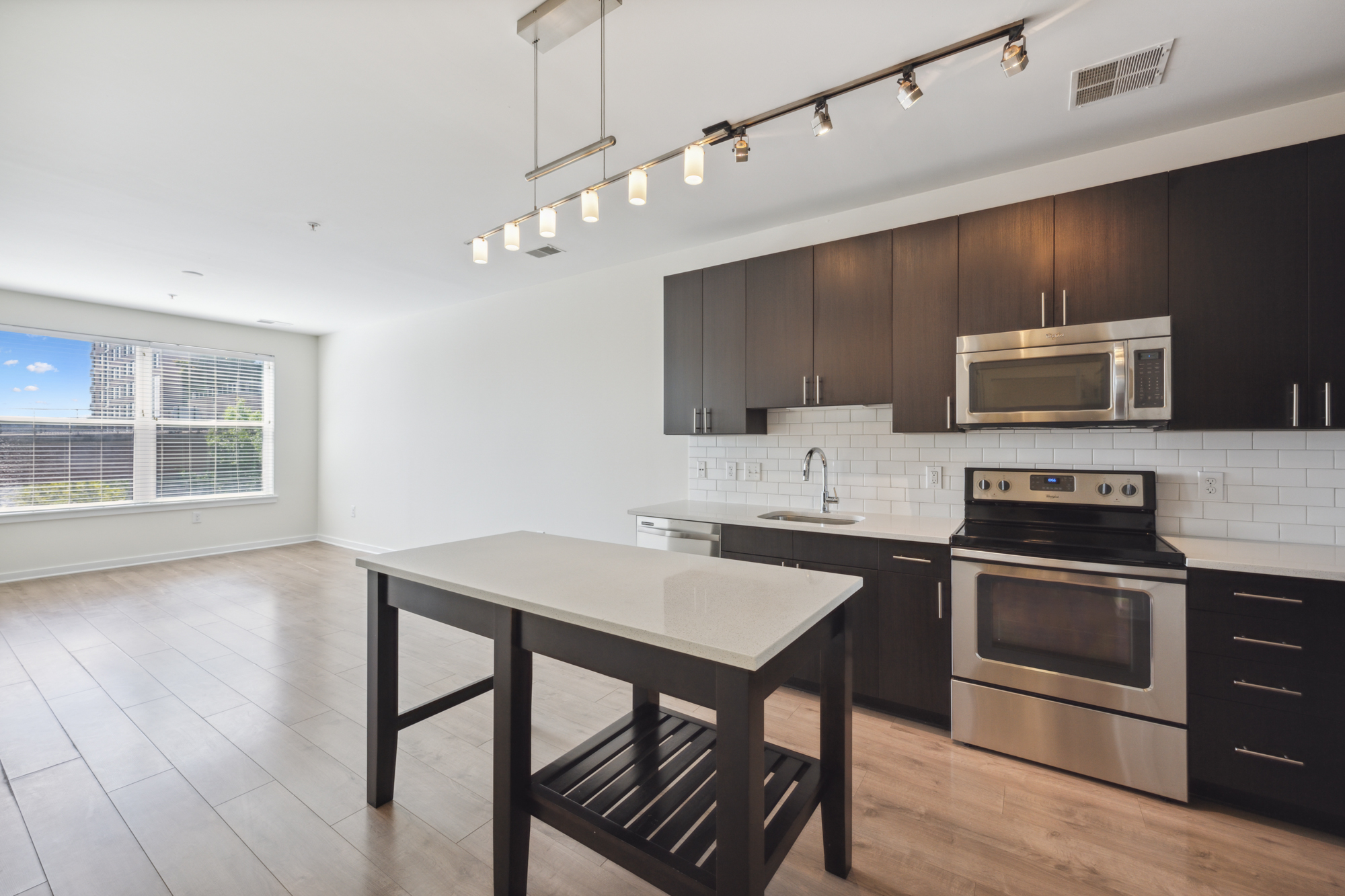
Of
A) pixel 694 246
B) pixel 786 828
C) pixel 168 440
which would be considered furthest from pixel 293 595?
pixel 786 828

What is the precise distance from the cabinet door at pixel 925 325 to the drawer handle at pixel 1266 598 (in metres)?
1.18

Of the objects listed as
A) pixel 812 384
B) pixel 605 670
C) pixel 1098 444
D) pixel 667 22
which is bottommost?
pixel 605 670

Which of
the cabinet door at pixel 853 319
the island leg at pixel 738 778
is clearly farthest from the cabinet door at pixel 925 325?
the island leg at pixel 738 778

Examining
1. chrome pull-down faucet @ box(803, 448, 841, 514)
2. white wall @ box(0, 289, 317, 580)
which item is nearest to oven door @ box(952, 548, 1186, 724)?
chrome pull-down faucet @ box(803, 448, 841, 514)

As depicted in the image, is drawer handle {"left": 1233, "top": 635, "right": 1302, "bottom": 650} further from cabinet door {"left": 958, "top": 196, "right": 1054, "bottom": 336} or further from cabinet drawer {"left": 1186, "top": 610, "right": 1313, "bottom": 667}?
cabinet door {"left": 958, "top": 196, "right": 1054, "bottom": 336}

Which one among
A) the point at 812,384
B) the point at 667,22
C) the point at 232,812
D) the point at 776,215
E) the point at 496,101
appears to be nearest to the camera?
the point at 667,22

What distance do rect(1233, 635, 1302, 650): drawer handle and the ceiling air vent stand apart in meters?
2.10

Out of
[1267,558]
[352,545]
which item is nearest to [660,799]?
[1267,558]

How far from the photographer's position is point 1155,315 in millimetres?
2338

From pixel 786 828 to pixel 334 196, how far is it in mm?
3752

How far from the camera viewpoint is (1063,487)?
8.72 feet

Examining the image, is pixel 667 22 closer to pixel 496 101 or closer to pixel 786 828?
pixel 496 101

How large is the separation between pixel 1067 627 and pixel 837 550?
970mm

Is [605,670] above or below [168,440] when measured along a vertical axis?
below
